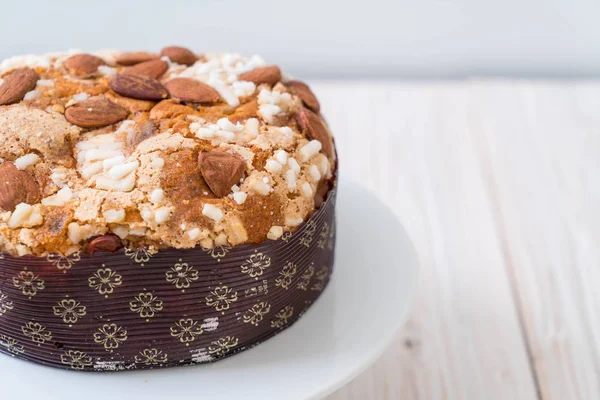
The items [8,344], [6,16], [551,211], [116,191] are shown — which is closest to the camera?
[116,191]

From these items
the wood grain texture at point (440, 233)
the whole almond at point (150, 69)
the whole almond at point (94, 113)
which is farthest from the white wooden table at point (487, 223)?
the whole almond at point (94, 113)

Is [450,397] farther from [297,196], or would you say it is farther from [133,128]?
[133,128]

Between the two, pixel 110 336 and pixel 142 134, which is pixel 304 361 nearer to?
pixel 110 336

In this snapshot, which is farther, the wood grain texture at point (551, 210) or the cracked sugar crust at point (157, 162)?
the wood grain texture at point (551, 210)

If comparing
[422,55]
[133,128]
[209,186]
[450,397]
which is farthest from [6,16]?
[450,397]

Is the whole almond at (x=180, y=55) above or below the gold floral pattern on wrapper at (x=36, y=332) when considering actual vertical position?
above

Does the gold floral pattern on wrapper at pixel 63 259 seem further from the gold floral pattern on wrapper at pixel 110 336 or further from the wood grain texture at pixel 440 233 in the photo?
the wood grain texture at pixel 440 233
